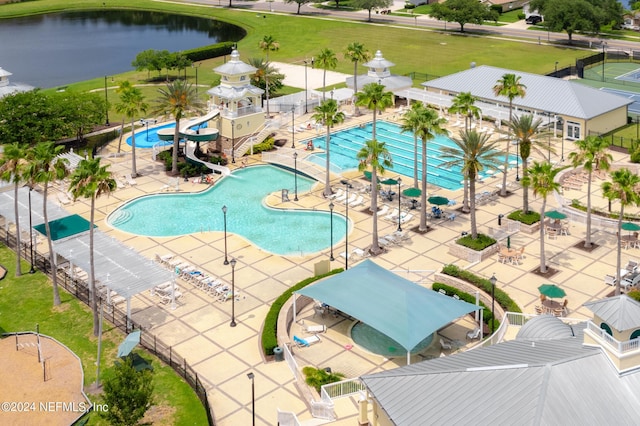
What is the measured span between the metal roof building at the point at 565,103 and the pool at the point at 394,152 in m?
8.56

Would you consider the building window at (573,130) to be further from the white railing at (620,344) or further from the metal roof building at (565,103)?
the white railing at (620,344)

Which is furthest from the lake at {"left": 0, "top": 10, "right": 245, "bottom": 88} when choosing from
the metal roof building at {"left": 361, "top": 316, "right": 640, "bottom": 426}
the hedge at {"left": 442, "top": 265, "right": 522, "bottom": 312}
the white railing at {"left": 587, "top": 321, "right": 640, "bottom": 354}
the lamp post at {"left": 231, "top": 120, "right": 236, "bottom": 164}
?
the white railing at {"left": 587, "top": 321, "right": 640, "bottom": 354}

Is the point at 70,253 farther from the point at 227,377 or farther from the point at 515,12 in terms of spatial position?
the point at 515,12

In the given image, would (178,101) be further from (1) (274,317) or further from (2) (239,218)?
(1) (274,317)

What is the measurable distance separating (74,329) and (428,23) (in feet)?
382

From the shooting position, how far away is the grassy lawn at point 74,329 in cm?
3912

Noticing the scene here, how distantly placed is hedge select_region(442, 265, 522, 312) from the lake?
81.2m

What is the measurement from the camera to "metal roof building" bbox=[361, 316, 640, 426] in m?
29.3

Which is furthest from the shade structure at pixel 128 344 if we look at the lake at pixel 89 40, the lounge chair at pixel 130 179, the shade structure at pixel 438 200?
the lake at pixel 89 40

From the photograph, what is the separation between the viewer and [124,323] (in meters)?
46.8

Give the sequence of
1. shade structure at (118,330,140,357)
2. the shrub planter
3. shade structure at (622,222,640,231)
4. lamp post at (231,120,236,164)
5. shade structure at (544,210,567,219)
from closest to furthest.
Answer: shade structure at (118,330,140,357)
the shrub planter
shade structure at (622,222,640,231)
shade structure at (544,210,567,219)
lamp post at (231,120,236,164)

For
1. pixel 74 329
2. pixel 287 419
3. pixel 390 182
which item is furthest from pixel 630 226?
pixel 74 329

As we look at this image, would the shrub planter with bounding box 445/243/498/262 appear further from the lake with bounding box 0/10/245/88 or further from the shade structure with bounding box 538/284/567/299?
the lake with bounding box 0/10/245/88

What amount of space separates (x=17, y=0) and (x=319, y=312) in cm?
15981
